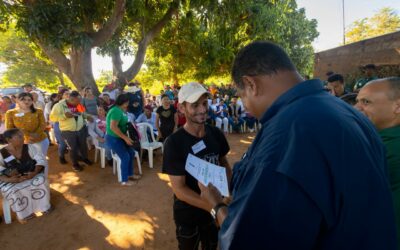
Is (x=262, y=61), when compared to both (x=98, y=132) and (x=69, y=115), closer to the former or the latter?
(x=69, y=115)

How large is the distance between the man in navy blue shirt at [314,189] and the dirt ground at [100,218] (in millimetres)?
2875

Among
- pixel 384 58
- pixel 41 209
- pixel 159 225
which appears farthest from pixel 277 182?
pixel 384 58

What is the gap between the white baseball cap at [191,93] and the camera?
6.59 feet

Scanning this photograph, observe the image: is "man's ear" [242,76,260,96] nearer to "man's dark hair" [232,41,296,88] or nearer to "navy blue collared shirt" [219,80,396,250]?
"man's dark hair" [232,41,296,88]

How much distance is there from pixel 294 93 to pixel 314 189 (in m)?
0.35

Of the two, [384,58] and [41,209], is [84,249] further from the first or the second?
[384,58]

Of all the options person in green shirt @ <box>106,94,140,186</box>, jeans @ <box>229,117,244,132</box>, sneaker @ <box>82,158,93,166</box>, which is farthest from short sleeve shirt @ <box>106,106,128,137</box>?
jeans @ <box>229,117,244,132</box>

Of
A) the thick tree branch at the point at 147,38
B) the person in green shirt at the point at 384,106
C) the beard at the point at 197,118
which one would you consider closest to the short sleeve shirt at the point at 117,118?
the beard at the point at 197,118

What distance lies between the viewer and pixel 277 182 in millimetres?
650

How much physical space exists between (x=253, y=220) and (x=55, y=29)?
4994 millimetres

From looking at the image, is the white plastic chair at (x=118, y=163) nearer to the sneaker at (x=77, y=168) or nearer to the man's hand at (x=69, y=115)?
the sneaker at (x=77, y=168)

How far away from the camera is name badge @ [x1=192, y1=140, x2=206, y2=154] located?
6.50 ft

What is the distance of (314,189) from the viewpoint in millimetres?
629

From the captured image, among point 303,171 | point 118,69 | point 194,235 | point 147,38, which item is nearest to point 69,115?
point 194,235
